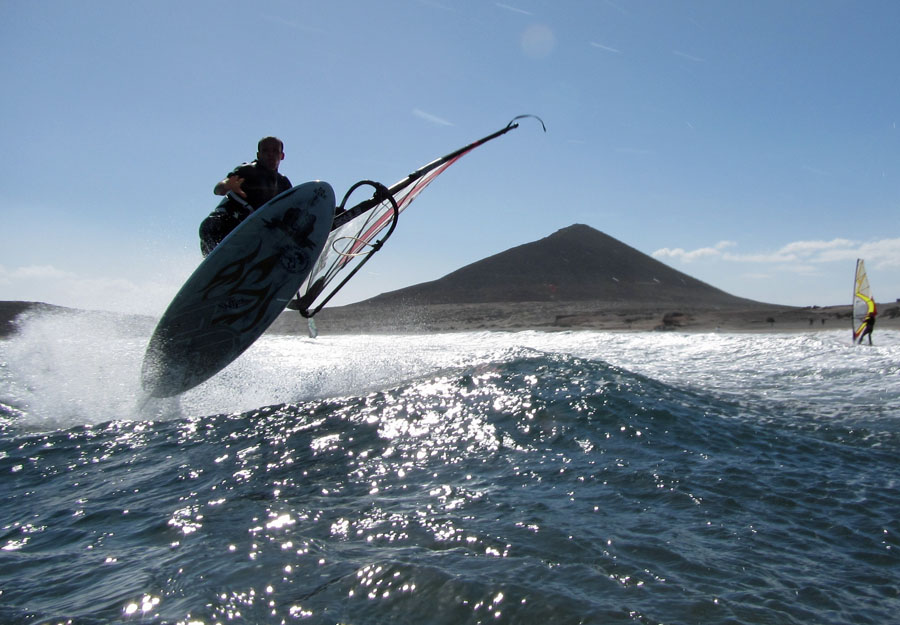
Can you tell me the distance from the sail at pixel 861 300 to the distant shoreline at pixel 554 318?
1.79m

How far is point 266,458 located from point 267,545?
5.65 ft

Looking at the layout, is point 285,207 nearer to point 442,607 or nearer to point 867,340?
point 442,607

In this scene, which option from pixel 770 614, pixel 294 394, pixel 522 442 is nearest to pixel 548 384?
pixel 522 442

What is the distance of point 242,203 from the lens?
6.59 metres

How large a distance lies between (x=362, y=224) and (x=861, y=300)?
51.8ft

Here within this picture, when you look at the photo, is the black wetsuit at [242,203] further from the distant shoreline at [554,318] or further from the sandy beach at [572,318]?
the sandy beach at [572,318]

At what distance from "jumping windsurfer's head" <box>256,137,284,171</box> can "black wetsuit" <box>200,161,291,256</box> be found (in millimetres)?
68

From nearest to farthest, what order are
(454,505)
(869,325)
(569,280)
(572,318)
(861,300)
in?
(454,505) → (869,325) → (861,300) → (572,318) → (569,280)

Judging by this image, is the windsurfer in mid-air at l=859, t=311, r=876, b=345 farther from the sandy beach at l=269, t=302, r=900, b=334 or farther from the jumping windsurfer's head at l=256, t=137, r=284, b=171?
the jumping windsurfer's head at l=256, t=137, r=284, b=171

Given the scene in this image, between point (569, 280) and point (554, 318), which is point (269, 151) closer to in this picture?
point (554, 318)

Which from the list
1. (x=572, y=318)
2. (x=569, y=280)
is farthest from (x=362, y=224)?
(x=569, y=280)

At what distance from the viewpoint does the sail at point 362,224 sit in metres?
7.23

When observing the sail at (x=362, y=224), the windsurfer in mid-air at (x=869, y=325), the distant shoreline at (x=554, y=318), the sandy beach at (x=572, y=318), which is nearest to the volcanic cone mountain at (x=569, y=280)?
the distant shoreline at (x=554, y=318)

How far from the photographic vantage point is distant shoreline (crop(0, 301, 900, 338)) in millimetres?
21402
